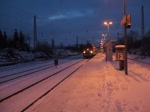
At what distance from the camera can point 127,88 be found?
15.5 meters

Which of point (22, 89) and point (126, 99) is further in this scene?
point (22, 89)

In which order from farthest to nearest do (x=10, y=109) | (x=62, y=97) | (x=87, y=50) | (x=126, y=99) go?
(x=87, y=50)
(x=62, y=97)
(x=126, y=99)
(x=10, y=109)

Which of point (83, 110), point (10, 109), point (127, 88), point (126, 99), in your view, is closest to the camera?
point (83, 110)

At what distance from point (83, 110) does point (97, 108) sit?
19.5 inches

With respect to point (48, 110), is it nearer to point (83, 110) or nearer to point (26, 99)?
point (83, 110)

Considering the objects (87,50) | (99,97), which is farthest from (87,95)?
(87,50)

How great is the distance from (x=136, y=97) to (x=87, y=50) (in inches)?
2598

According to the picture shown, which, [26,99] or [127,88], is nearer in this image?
[26,99]

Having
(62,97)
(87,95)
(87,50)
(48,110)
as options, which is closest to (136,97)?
(87,95)

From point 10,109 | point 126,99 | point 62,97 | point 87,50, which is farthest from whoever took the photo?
point 87,50

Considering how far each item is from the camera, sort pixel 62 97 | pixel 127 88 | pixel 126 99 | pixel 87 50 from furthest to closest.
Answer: pixel 87 50 < pixel 127 88 < pixel 62 97 < pixel 126 99

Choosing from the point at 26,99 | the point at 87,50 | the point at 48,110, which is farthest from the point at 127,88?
the point at 87,50

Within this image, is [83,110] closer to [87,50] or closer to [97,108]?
[97,108]

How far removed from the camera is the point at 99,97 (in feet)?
42.3
